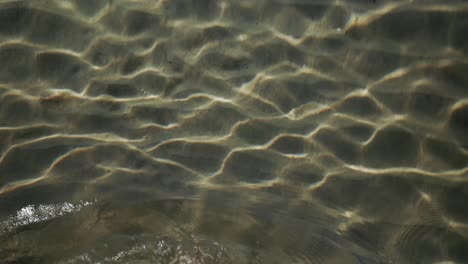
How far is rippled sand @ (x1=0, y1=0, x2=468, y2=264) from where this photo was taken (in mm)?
3480

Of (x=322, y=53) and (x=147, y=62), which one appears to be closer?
(x=322, y=53)

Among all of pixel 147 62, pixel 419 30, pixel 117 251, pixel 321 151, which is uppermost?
pixel 419 30

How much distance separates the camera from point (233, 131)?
3.86m

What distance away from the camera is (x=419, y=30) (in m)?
3.37

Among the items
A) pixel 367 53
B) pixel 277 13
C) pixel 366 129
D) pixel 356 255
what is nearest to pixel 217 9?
pixel 277 13

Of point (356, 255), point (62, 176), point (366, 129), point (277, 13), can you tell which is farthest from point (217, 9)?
point (356, 255)

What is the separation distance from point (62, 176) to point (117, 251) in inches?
33.7

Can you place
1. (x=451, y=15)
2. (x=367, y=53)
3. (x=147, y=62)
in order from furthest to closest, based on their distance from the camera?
(x=147, y=62) < (x=367, y=53) < (x=451, y=15)

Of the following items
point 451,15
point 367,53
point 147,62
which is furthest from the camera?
point 147,62

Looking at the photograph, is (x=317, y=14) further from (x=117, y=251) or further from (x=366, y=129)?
(x=117, y=251)

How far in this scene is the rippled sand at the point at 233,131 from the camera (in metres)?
3.48

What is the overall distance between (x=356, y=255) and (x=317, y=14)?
1.77 m

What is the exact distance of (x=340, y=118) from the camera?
3.66 m

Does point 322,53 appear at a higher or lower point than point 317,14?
lower
